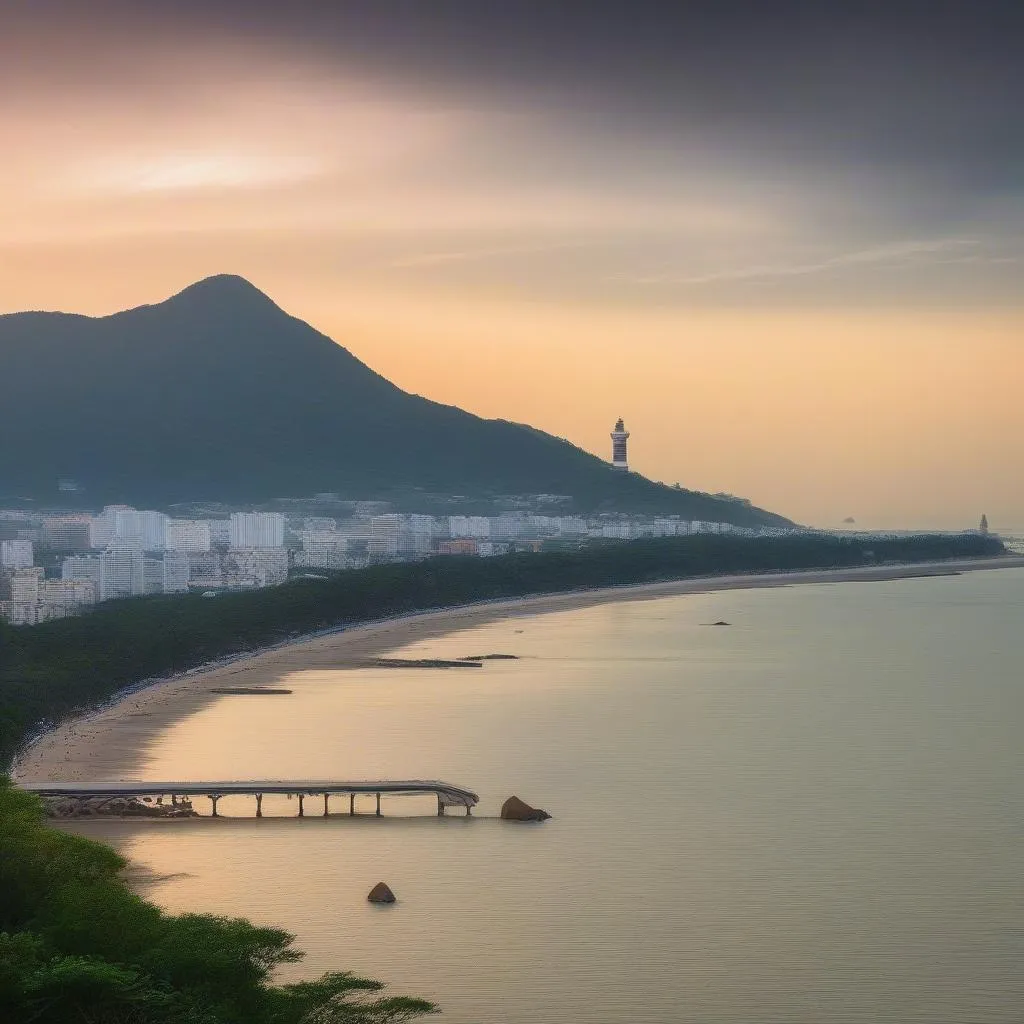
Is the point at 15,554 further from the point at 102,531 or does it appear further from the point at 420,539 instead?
the point at 420,539

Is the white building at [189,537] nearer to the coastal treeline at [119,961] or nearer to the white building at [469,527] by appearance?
the white building at [469,527]

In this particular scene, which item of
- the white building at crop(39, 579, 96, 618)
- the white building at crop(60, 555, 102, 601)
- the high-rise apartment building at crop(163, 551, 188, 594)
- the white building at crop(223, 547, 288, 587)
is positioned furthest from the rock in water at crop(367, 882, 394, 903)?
the white building at crop(223, 547, 288, 587)

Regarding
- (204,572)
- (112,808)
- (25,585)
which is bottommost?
(112,808)

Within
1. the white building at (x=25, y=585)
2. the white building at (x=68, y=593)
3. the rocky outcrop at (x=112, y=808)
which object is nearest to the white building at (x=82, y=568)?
the white building at (x=25, y=585)

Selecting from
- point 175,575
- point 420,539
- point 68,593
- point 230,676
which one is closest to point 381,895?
point 230,676

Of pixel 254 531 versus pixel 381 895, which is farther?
pixel 254 531

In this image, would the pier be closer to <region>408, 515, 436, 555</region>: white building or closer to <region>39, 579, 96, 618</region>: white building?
<region>39, 579, 96, 618</region>: white building
